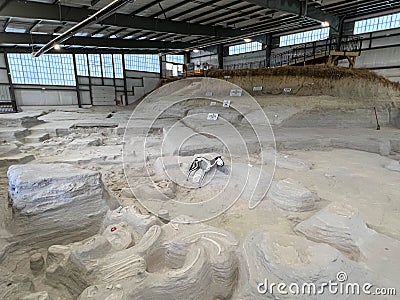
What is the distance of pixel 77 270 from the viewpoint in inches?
85.2

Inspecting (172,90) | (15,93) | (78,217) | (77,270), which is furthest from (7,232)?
(15,93)

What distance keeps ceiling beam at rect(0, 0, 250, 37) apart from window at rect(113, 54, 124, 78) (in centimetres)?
953

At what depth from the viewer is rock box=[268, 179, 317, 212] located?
312 centimetres

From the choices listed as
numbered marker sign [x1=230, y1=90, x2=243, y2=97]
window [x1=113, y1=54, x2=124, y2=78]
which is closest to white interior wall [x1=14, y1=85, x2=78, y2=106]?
window [x1=113, y1=54, x2=124, y2=78]

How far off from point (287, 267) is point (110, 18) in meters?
10.5

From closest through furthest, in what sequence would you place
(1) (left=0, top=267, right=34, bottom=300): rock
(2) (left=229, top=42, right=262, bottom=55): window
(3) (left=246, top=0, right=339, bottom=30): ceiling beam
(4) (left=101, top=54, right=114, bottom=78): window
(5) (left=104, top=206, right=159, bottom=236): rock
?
1. (1) (left=0, top=267, right=34, bottom=300): rock
2. (5) (left=104, top=206, right=159, bottom=236): rock
3. (3) (left=246, top=0, right=339, bottom=30): ceiling beam
4. (4) (left=101, top=54, right=114, bottom=78): window
5. (2) (left=229, top=42, right=262, bottom=55): window

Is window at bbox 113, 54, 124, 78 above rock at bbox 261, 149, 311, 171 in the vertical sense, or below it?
above

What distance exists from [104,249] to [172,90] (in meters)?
12.5

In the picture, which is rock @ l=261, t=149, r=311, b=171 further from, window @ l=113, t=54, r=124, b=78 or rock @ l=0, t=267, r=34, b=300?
window @ l=113, t=54, r=124, b=78

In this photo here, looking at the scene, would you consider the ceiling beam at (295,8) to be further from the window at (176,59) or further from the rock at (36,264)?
the window at (176,59)

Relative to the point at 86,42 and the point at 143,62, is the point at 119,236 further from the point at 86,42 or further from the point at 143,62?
the point at 143,62

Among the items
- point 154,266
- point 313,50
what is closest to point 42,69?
point 313,50

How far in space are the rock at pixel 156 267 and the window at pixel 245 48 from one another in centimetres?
1990

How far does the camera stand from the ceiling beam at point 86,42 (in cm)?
1124
